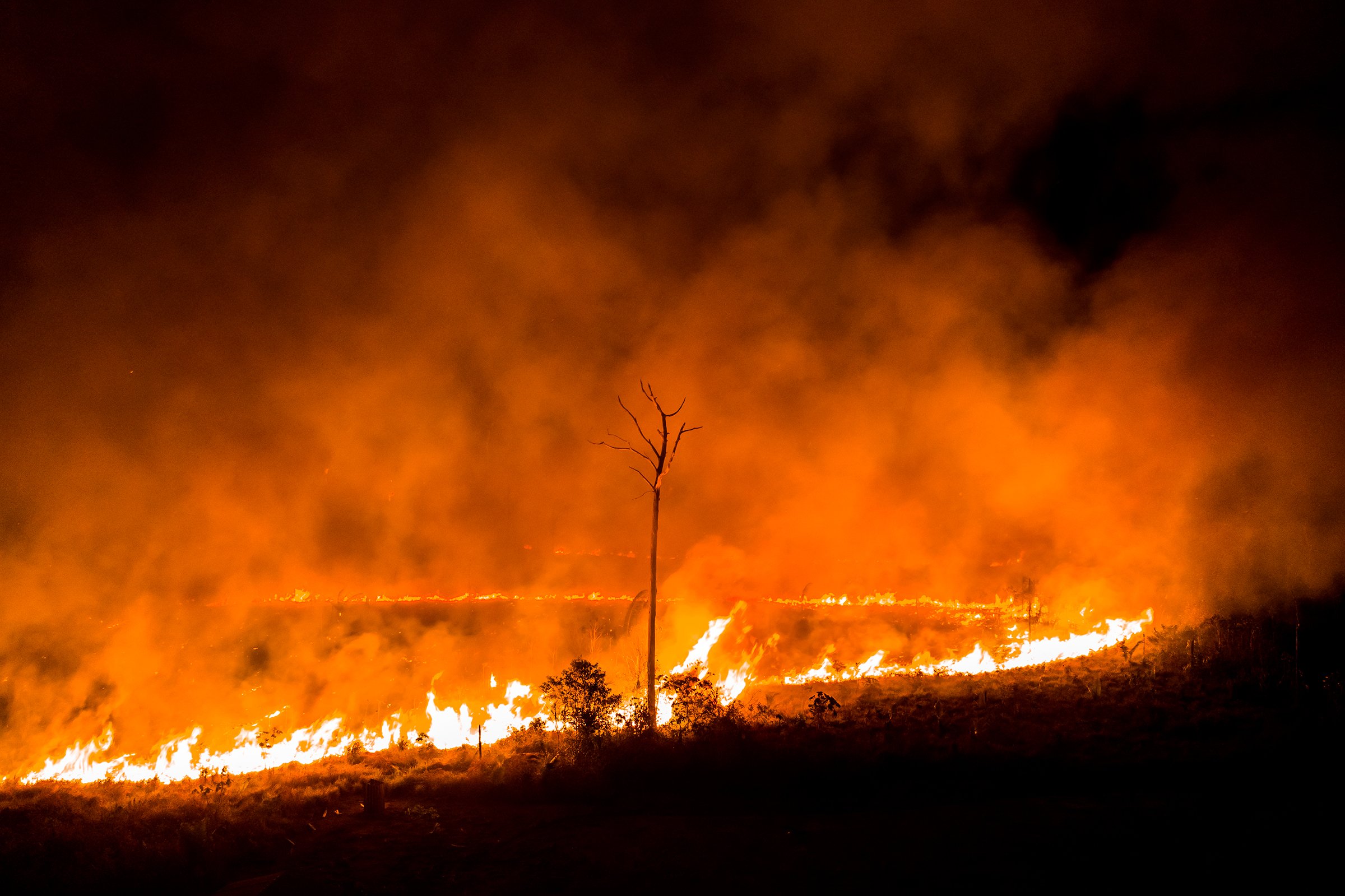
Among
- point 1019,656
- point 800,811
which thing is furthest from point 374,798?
point 1019,656

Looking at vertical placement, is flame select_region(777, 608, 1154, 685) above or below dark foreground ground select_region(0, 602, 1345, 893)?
above

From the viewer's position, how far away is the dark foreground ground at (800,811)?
20.7 ft

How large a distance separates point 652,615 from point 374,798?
5.62 m

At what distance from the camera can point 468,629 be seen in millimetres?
41094

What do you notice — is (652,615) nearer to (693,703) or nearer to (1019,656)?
(693,703)

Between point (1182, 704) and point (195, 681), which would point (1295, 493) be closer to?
point (1182, 704)

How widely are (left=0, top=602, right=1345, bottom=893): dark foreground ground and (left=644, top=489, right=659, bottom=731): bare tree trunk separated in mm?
1383

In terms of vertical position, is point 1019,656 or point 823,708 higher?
point 1019,656

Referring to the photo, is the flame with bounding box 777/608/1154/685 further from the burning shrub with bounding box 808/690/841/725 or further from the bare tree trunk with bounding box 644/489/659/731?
the bare tree trunk with bounding box 644/489/659/731

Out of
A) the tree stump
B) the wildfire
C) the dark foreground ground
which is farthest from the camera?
the wildfire

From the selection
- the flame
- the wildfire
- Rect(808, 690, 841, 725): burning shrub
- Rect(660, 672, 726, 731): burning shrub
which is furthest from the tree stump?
the flame

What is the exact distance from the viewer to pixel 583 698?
11.4 meters

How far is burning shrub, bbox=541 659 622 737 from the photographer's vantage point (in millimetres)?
11086

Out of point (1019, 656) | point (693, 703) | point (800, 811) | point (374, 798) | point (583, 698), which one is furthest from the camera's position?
point (1019, 656)
